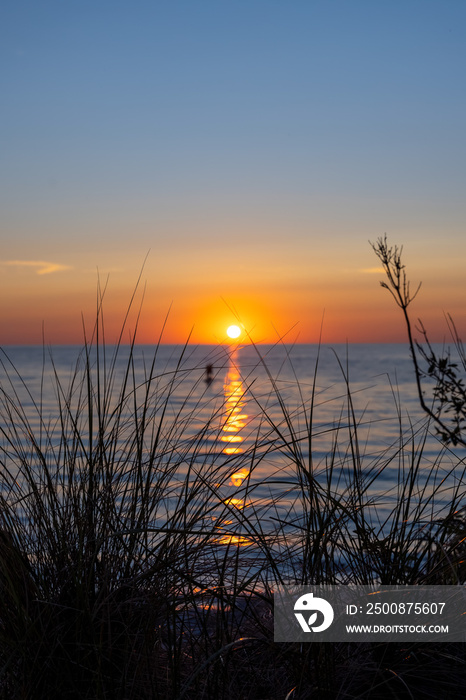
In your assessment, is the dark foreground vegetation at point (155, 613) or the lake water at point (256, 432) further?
the lake water at point (256, 432)

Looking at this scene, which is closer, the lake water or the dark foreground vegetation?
the dark foreground vegetation

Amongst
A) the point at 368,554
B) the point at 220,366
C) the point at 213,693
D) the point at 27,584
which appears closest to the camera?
the point at 213,693

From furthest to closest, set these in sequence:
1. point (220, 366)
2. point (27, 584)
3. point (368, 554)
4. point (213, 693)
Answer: point (220, 366) < point (368, 554) < point (27, 584) < point (213, 693)

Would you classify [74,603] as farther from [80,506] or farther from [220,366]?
[220,366]

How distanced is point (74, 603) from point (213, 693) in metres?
0.43

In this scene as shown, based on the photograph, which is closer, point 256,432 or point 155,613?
point 155,613

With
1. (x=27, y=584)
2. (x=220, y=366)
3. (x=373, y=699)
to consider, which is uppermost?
(x=220, y=366)

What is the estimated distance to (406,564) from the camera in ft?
6.30

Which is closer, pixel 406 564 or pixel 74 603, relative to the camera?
pixel 74 603

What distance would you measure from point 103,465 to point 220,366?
0.77 m

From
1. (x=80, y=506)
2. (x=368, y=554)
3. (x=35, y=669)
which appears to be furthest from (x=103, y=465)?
(x=368, y=554)

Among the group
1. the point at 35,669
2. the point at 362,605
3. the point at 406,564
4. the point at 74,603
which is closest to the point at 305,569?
the point at 362,605

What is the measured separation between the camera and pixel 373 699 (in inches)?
65.2

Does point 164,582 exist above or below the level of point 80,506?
below
